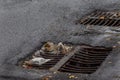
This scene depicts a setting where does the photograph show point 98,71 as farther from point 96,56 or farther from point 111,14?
point 111,14

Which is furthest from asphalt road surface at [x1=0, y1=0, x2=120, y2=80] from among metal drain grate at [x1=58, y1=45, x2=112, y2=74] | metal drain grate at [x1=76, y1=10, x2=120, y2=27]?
metal drain grate at [x1=76, y1=10, x2=120, y2=27]

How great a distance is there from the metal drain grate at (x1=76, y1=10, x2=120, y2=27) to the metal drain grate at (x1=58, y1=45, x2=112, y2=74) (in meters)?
1.71

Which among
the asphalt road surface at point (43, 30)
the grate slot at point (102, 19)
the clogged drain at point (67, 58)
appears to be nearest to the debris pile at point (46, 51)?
the clogged drain at point (67, 58)

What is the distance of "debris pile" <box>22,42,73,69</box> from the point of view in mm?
7711

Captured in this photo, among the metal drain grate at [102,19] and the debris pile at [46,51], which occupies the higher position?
the metal drain grate at [102,19]

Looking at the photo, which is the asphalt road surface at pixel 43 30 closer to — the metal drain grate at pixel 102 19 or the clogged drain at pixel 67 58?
the clogged drain at pixel 67 58

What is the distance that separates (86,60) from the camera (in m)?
7.84

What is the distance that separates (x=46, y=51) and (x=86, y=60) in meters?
1.01

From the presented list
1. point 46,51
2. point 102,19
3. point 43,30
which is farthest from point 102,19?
point 46,51

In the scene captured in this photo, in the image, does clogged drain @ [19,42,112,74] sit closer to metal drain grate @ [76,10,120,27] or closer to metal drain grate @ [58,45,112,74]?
metal drain grate @ [58,45,112,74]

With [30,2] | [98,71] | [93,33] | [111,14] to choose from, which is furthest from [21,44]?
[30,2]

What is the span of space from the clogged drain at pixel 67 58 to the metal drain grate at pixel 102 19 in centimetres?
165

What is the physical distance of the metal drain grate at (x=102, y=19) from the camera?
32.8ft

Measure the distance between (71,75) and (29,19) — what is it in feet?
13.4
